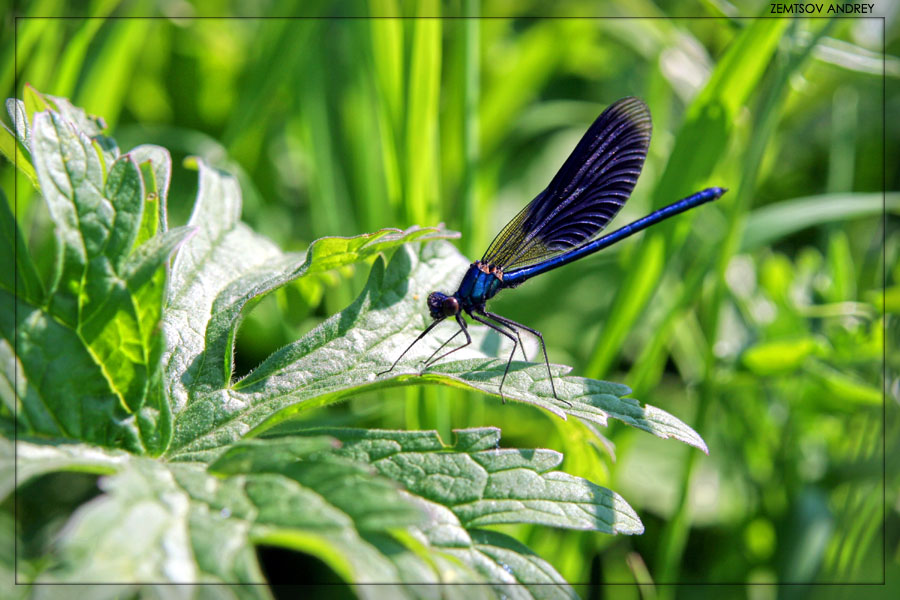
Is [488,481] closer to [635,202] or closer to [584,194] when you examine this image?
[584,194]

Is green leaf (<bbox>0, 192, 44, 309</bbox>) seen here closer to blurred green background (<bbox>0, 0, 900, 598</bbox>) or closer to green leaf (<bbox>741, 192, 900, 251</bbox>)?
blurred green background (<bbox>0, 0, 900, 598</bbox>)

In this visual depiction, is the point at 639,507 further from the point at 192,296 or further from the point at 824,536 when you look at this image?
the point at 192,296

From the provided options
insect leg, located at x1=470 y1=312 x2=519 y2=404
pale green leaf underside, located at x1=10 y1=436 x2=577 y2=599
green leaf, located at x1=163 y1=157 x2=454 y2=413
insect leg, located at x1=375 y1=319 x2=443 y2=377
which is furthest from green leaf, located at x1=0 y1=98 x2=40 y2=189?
insect leg, located at x1=470 y1=312 x2=519 y2=404

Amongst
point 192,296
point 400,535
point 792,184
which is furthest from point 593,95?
point 400,535

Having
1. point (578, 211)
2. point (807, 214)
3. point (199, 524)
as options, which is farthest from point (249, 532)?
point (807, 214)

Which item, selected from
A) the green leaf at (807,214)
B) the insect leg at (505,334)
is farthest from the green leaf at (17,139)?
the green leaf at (807,214)

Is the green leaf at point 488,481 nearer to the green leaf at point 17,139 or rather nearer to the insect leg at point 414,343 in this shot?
the insect leg at point 414,343

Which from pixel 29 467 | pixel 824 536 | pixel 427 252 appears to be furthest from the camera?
pixel 824 536
